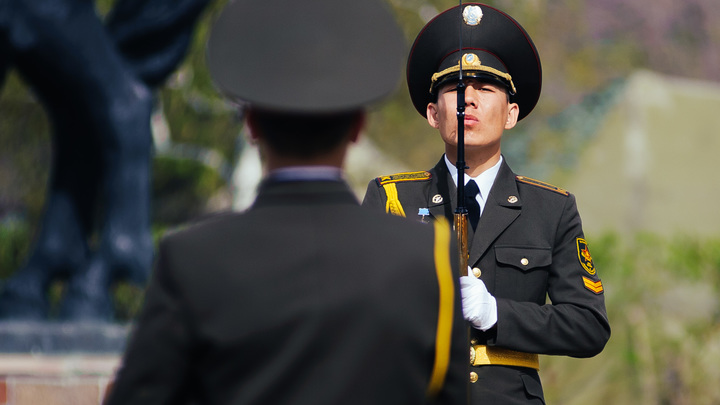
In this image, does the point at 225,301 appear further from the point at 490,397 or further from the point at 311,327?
the point at 490,397

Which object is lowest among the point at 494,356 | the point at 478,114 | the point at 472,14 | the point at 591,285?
the point at 494,356

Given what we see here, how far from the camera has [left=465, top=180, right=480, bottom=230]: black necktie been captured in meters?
2.94

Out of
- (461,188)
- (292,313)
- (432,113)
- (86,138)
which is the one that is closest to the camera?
(292,313)

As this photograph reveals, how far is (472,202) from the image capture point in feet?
9.67

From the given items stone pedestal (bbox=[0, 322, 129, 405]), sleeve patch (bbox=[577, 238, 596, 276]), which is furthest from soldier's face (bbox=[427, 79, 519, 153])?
stone pedestal (bbox=[0, 322, 129, 405])

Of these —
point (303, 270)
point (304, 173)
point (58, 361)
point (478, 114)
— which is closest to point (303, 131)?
point (304, 173)

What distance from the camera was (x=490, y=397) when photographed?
2723 millimetres

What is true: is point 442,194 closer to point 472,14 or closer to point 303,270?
point 472,14

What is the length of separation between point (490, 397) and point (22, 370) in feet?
12.6

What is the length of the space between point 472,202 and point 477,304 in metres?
0.45

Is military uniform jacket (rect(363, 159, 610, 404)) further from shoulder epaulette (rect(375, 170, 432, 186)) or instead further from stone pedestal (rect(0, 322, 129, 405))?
stone pedestal (rect(0, 322, 129, 405))

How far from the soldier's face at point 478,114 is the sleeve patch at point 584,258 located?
34cm

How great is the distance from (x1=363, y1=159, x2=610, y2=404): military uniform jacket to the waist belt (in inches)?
0.8

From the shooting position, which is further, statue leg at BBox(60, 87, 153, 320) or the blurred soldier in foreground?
statue leg at BBox(60, 87, 153, 320)
